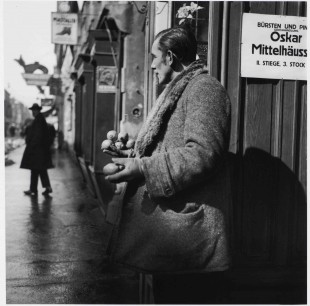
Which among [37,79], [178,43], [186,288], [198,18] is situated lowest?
[186,288]

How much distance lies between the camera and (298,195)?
348 centimetres

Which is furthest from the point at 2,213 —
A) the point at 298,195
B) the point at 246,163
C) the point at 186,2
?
the point at 186,2

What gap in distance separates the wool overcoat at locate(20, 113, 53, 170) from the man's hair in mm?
7757

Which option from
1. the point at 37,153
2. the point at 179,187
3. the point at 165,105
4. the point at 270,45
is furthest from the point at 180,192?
the point at 37,153

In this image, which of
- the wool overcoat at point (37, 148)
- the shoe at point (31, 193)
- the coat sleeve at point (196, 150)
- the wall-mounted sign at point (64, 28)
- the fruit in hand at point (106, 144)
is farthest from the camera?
the wall-mounted sign at point (64, 28)

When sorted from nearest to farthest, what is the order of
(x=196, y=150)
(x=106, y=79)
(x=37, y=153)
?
(x=196, y=150), (x=106, y=79), (x=37, y=153)

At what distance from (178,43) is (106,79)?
611 cm

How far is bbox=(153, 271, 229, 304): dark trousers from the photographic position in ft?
→ 7.91

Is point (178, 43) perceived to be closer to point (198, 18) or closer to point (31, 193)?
point (198, 18)

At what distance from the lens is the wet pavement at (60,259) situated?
3.97 meters

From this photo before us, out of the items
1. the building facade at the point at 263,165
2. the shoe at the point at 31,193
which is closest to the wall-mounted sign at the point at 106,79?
the shoe at the point at 31,193

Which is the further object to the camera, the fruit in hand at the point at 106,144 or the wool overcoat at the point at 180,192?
the fruit in hand at the point at 106,144

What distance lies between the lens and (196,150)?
2.13m

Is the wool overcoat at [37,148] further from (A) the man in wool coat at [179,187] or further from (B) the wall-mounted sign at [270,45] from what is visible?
(A) the man in wool coat at [179,187]
